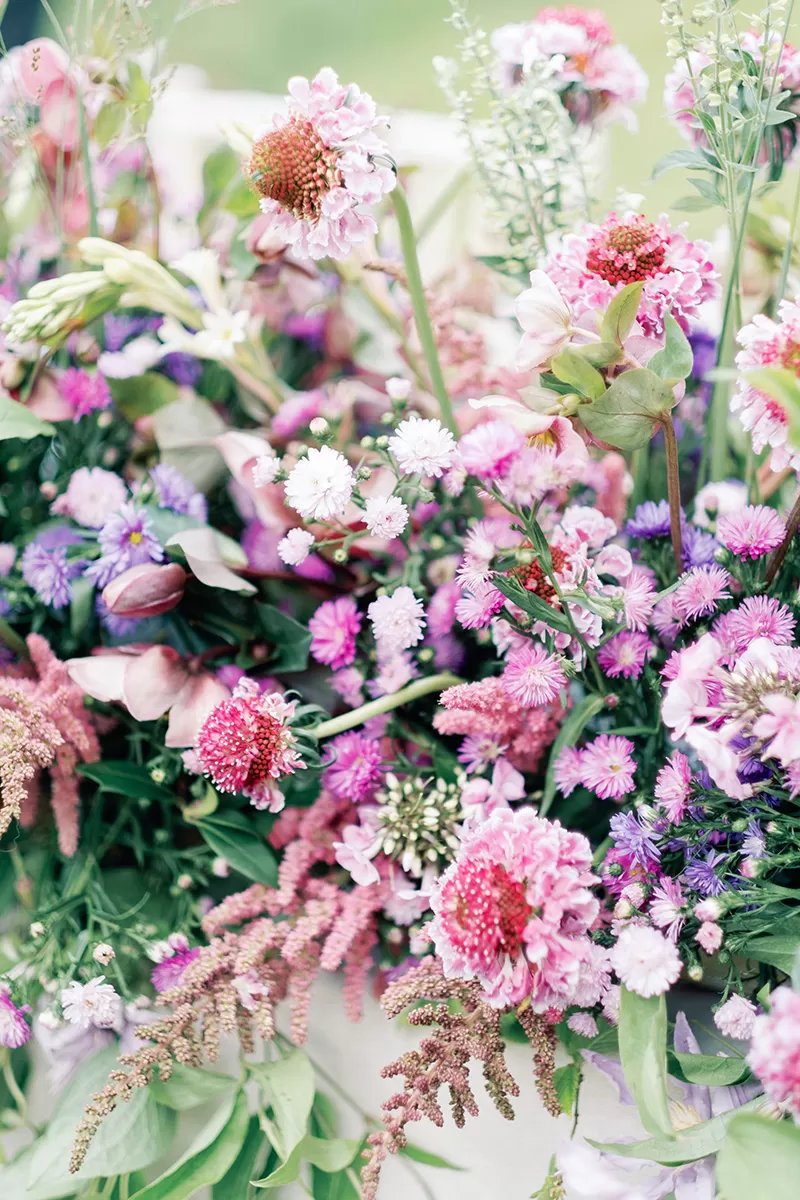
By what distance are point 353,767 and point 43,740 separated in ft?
0.48

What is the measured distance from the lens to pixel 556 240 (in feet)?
1.77

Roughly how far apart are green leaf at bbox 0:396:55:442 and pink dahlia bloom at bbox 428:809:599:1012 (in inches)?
12.1

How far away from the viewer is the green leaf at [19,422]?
484mm

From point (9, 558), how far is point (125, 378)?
0.39 feet

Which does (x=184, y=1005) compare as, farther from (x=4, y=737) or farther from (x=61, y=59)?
(x=61, y=59)

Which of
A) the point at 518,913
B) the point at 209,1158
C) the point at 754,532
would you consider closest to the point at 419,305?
the point at 754,532

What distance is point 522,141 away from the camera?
1.65 ft

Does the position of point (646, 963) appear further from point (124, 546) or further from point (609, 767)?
point (124, 546)

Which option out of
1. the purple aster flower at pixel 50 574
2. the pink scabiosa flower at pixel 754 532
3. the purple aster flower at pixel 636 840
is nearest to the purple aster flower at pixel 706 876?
the purple aster flower at pixel 636 840

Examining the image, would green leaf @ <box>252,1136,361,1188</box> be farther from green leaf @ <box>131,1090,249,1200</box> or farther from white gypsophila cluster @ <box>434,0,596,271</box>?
white gypsophila cluster @ <box>434,0,596,271</box>

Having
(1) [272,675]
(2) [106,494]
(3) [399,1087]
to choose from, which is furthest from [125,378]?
(3) [399,1087]

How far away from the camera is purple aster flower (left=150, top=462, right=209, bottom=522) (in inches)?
20.1

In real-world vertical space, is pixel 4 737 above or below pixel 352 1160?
above

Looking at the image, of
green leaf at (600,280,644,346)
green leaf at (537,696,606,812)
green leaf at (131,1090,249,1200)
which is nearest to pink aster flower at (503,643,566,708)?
green leaf at (537,696,606,812)
